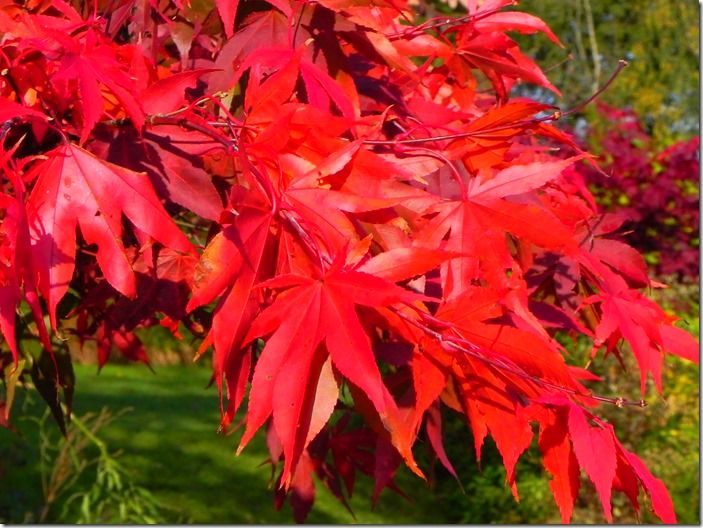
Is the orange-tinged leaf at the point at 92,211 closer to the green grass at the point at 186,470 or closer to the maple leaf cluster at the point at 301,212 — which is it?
the maple leaf cluster at the point at 301,212

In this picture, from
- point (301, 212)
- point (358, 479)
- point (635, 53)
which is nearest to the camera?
point (301, 212)

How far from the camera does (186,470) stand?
183 inches

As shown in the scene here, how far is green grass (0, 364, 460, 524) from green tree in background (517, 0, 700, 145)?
684 cm

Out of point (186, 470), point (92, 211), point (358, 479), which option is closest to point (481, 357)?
point (92, 211)

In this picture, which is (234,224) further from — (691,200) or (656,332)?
(691,200)

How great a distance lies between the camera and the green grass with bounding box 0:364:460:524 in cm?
407

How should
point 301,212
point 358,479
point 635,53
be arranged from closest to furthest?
point 301,212 < point 358,479 < point 635,53

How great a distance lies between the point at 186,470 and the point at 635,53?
9427mm

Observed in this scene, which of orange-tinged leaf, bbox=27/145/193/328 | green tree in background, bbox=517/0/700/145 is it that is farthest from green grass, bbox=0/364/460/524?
green tree in background, bbox=517/0/700/145

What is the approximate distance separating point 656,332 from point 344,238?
0.58 metres

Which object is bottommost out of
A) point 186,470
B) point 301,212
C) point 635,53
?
point 635,53

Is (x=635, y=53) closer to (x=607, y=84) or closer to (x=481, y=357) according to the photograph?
(x=607, y=84)

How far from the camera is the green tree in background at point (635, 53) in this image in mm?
11211

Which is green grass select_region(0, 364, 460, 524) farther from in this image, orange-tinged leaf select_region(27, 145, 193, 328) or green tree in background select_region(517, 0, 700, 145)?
green tree in background select_region(517, 0, 700, 145)
